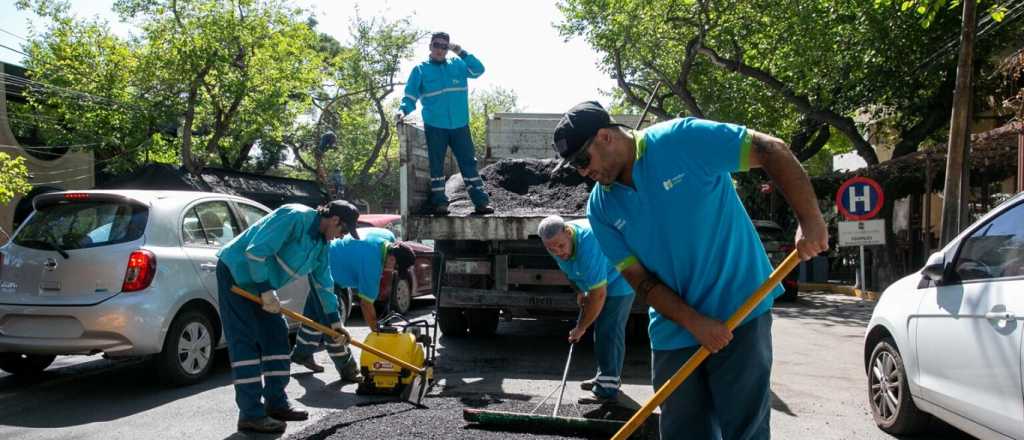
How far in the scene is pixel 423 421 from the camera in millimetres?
4520

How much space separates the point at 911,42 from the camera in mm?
14094

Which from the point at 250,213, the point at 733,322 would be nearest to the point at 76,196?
the point at 250,213

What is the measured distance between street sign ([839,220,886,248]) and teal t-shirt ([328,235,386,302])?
→ 9.89 metres

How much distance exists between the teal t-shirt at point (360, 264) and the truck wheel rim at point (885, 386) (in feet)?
12.4

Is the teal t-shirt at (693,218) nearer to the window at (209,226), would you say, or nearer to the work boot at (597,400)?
the work boot at (597,400)

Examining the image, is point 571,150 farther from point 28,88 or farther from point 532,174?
point 28,88

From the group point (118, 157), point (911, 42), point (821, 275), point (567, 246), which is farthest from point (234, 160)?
point (567, 246)

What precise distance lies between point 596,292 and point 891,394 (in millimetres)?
1948

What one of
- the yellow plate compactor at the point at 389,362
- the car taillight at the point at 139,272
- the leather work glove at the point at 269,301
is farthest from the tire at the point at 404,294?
the leather work glove at the point at 269,301

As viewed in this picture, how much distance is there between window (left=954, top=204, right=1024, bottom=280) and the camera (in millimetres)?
3531

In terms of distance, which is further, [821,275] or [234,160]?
[234,160]

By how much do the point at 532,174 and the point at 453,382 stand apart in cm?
296

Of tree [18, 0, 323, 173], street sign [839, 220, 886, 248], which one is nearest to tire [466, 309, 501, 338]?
street sign [839, 220, 886, 248]

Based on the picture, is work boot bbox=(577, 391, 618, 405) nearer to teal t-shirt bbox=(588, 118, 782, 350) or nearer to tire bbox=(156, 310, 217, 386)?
teal t-shirt bbox=(588, 118, 782, 350)
